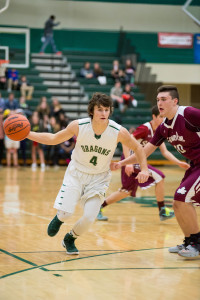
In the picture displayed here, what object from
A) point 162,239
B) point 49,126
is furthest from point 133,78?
point 162,239

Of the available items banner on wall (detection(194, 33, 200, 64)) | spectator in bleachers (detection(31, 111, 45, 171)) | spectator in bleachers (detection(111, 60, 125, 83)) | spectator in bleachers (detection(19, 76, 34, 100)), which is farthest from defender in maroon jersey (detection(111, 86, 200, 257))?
banner on wall (detection(194, 33, 200, 64))

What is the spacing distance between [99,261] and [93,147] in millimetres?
1210

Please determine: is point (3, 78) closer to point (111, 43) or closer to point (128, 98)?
point (128, 98)

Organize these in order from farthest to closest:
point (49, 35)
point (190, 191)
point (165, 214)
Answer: point (49, 35)
point (165, 214)
point (190, 191)

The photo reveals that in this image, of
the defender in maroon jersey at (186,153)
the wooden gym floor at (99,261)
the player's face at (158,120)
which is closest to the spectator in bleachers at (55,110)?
the wooden gym floor at (99,261)

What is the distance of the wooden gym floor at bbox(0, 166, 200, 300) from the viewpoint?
4.71 meters

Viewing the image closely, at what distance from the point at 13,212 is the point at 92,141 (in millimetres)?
3748

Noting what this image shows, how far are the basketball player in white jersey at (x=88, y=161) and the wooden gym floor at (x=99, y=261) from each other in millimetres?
466

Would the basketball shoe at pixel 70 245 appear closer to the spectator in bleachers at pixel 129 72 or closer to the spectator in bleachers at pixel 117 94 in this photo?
the spectator in bleachers at pixel 117 94

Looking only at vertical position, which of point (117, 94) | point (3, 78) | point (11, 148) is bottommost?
point (11, 148)

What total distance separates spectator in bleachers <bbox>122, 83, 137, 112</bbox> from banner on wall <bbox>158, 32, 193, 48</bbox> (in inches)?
156

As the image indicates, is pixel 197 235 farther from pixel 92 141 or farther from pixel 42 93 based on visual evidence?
pixel 42 93

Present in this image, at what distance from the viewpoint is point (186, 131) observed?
6.21 m

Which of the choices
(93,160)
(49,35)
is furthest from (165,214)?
(49,35)
